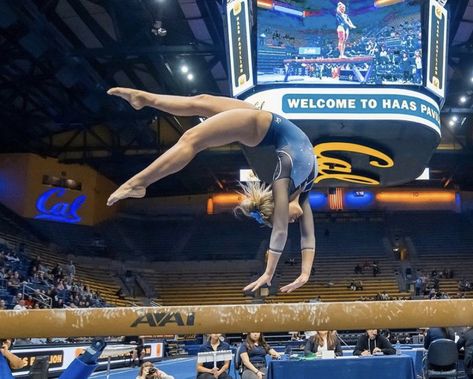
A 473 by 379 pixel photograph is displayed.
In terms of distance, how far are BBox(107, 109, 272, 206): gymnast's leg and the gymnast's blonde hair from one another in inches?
11.3

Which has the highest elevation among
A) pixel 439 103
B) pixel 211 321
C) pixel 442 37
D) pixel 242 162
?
pixel 242 162

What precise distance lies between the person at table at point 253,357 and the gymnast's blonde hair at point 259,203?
14.0 feet

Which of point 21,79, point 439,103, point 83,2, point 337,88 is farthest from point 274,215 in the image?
point 21,79

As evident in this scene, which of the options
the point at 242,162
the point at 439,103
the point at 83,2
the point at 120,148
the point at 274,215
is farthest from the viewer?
the point at 242,162

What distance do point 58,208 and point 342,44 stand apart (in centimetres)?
1876

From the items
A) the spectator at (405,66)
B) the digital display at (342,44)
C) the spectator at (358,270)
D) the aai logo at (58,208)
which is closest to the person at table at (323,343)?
the digital display at (342,44)

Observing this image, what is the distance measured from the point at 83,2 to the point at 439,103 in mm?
8552

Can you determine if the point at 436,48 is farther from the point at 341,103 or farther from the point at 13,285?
the point at 13,285

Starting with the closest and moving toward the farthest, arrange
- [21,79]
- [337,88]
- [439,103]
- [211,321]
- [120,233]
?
[211,321] < [337,88] < [439,103] < [21,79] < [120,233]

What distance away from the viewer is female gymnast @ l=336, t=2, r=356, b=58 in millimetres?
7824

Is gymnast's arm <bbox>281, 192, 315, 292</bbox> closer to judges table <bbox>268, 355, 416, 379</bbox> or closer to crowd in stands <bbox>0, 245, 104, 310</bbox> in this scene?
judges table <bbox>268, 355, 416, 379</bbox>

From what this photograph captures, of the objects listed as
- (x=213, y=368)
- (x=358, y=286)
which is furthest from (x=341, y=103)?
(x=358, y=286)

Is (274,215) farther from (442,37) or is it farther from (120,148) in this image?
(120,148)

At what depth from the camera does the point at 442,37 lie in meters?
7.95
